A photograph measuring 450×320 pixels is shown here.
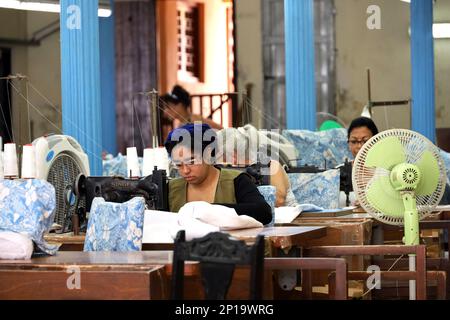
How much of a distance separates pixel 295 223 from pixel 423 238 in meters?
1.73

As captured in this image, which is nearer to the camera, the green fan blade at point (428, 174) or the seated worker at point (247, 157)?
the green fan blade at point (428, 174)

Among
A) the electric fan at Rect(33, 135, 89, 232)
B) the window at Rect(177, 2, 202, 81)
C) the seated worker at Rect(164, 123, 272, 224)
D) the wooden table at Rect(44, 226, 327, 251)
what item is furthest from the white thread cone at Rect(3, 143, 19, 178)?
the window at Rect(177, 2, 202, 81)

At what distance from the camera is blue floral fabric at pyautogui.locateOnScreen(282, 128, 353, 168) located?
37.0 feet

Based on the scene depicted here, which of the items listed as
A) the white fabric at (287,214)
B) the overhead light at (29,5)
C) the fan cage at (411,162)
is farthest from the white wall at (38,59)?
the fan cage at (411,162)

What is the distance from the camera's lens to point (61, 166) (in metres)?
6.82

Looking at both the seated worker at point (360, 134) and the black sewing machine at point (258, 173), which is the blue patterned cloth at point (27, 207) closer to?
the black sewing machine at point (258, 173)

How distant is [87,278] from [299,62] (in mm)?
8126

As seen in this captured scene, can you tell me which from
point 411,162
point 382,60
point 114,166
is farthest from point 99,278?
point 382,60

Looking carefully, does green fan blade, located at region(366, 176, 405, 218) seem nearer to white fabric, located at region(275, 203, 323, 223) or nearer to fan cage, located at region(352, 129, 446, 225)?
fan cage, located at region(352, 129, 446, 225)

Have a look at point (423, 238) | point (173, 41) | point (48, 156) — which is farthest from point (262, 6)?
point (48, 156)

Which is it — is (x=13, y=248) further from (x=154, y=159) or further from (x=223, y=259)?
(x=154, y=159)

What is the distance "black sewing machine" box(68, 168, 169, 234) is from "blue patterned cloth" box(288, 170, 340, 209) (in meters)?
2.21

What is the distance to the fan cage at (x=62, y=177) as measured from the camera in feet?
21.5

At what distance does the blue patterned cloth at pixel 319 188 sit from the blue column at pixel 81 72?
167cm
